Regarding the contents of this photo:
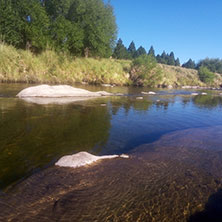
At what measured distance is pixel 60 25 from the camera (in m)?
27.1

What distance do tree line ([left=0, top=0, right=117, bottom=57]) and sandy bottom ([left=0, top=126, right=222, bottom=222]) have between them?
960 inches

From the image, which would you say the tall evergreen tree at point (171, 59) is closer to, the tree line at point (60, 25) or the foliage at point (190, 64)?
the foliage at point (190, 64)

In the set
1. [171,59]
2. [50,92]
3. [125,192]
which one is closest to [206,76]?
[171,59]

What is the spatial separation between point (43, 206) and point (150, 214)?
152 centimetres

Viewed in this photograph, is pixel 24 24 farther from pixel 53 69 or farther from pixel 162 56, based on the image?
pixel 162 56

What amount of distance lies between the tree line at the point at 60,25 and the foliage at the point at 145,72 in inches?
281

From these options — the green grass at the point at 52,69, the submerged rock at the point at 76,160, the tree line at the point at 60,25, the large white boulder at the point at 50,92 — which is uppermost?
the tree line at the point at 60,25

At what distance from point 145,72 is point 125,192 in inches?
1300

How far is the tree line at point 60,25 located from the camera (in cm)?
2280

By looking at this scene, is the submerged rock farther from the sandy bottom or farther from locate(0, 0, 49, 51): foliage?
locate(0, 0, 49, 51): foliage

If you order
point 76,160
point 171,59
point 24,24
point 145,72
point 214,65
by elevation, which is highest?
point 171,59

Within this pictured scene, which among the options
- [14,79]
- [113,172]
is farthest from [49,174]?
[14,79]

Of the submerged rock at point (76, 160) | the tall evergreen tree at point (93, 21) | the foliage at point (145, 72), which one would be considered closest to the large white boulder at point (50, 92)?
the submerged rock at point (76, 160)

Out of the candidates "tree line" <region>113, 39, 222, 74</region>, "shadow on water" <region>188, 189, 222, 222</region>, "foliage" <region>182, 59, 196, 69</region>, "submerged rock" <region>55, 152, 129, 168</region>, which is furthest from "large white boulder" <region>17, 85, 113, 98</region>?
"foliage" <region>182, 59, 196, 69</region>
